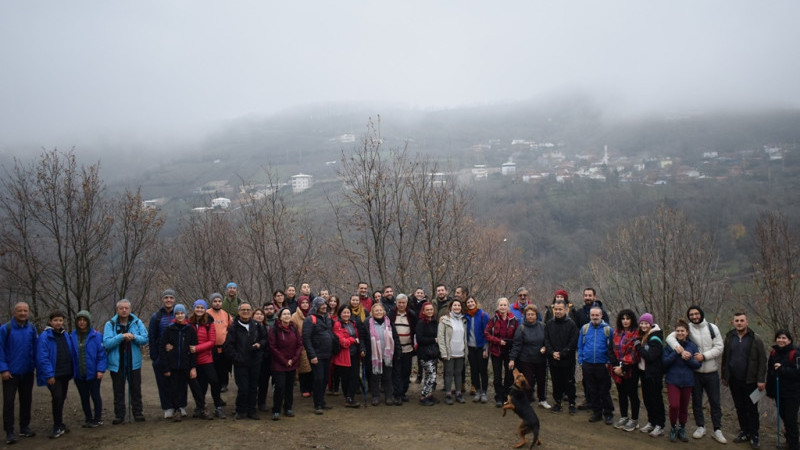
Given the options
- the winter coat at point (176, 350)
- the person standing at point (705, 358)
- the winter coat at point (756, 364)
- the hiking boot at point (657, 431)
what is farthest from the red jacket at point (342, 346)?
the winter coat at point (756, 364)

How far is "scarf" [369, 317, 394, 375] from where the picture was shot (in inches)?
338

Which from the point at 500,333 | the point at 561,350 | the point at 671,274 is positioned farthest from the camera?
the point at 671,274

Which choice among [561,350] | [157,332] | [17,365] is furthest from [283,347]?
[561,350]

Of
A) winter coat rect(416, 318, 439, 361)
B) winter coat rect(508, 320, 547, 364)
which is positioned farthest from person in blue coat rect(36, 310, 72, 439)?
winter coat rect(508, 320, 547, 364)

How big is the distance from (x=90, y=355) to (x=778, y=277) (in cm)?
1961

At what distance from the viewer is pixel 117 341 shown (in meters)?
7.38

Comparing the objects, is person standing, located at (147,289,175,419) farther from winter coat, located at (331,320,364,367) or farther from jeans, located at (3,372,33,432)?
winter coat, located at (331,320,364,367)

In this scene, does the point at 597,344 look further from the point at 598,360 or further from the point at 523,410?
the point at 523,410

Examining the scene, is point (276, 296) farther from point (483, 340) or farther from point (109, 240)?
point (109, 240)

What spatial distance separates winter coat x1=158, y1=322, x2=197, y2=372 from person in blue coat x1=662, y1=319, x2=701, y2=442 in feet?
23.3

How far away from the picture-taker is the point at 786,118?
378ft

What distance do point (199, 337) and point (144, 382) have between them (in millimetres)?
4735

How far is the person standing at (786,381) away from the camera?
22.9 ft

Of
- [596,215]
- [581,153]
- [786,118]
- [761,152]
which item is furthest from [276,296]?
[786,118]
